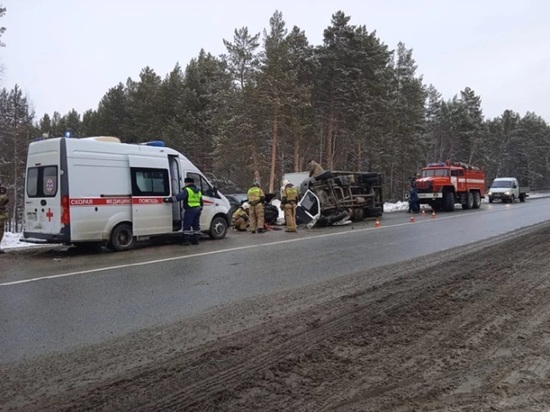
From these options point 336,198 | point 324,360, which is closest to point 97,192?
point 324,360

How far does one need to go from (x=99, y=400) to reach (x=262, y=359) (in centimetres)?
136

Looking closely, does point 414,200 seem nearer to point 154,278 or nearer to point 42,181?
point 42,181

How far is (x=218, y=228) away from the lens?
13.8 m

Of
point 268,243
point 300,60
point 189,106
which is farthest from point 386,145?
point 268,243

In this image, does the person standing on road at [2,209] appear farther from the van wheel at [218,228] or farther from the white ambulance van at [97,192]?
the van wheel at [218,228]

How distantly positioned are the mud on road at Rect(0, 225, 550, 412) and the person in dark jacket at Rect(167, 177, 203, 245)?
6.31 meters

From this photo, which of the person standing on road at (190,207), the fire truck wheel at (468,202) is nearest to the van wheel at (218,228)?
the person standing on road at (190,207)

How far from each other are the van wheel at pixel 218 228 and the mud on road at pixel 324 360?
7438 mm

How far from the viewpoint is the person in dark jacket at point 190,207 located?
39.4ft

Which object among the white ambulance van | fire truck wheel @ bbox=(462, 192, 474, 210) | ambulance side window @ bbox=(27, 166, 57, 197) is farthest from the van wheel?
fire truck wheel @ bbox=(462, 192, 474, 210)

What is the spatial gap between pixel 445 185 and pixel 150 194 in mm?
19075

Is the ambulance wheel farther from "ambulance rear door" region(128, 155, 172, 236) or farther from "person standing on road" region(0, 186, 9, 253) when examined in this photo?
"person standing on road" region(0, 186, 9, 253)

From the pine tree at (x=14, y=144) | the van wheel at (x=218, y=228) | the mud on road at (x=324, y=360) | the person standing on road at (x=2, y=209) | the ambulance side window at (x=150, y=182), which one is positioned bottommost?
the mud on road at (x=324, y=360)

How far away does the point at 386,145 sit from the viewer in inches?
1640
